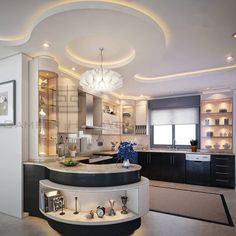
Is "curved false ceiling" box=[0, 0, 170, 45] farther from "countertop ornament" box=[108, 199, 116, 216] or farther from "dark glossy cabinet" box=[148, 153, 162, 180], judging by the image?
"dark glossy cabinet" box=[148, 153, 162, 180]

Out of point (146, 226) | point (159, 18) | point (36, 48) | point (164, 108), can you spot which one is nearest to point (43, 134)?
point (36, 48)

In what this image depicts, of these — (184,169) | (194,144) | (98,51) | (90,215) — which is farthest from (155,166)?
(98,51)

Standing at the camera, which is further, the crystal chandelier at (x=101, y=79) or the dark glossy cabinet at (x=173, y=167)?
the dark glossy cabinet at (x=173, y=167)

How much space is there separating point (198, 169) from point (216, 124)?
1.54 meters

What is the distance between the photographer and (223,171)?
541cm

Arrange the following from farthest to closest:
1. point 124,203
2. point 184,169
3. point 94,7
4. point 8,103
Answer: point 184,169 → point 8,103 → point 124,203 → point 94,7

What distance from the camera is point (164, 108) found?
→ 6.88 m

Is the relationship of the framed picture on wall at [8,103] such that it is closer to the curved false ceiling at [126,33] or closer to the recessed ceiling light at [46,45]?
the curved false ceiling at [126,33]

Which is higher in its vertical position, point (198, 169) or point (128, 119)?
point (128, 119)

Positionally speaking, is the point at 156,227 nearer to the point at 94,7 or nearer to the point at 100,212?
the point at 100,212

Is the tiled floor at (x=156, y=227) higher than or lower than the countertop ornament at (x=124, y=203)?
lower

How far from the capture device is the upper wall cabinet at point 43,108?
3578 mm

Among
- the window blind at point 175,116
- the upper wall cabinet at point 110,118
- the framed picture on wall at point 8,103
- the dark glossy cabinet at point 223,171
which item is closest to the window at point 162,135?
the window blind at point 175,116

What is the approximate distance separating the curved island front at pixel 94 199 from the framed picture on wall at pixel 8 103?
131 cm
